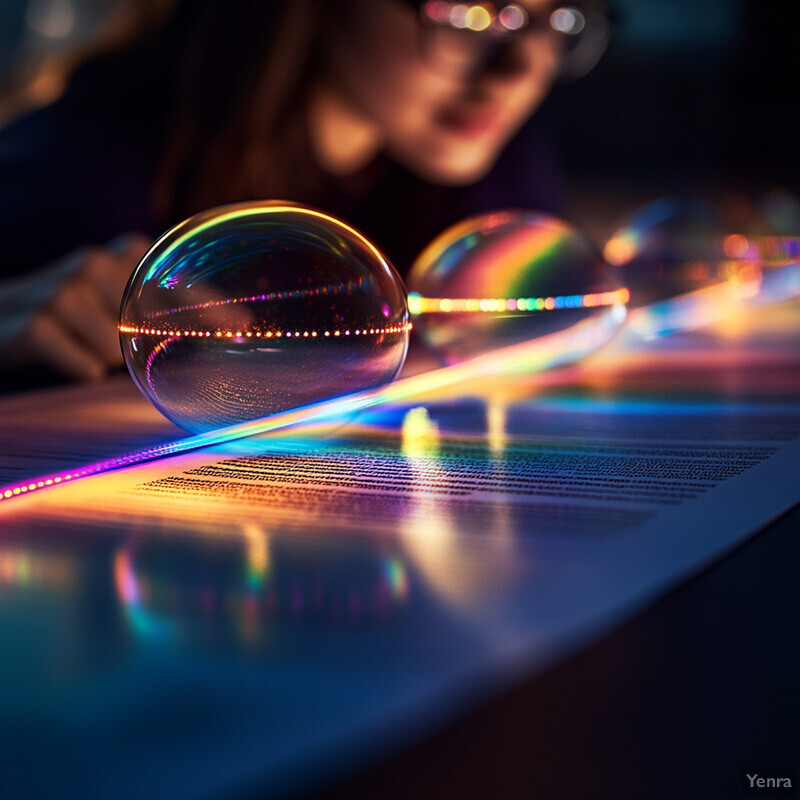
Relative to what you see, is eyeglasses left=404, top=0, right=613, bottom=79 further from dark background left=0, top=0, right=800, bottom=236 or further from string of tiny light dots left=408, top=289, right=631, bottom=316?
dark background left=0, top=0, right=800, bottom=236

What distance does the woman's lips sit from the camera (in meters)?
1.47

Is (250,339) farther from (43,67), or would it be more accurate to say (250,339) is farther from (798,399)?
(43,67)

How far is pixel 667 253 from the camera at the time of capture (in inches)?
54.5

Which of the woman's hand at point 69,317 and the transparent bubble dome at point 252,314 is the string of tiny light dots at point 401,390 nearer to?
the transparent bubble dome at point 252,314

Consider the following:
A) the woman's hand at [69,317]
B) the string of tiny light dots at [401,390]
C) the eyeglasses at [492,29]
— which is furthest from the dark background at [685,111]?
the woman's hand at [69,317]

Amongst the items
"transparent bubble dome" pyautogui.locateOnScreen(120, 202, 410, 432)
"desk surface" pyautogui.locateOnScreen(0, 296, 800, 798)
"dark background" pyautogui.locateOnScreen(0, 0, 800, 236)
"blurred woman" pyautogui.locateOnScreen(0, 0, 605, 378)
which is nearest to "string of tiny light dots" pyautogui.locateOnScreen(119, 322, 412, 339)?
"transparent bubble dome" pyautogui.locateOnScreen(120, 202, 410, 432)

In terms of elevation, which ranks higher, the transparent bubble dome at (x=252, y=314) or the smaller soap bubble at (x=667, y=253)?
the smaller soap bubble at (x=667, y=253)

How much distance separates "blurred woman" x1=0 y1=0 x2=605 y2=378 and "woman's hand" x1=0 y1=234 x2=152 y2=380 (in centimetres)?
12

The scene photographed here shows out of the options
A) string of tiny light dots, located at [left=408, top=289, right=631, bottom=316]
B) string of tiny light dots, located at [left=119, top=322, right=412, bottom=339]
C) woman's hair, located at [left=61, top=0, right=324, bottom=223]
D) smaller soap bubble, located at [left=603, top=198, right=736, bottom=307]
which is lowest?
string of tiny light dots, located at [left=119, top=322, right=412, bottom=339]

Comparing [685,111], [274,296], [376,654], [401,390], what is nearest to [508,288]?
[401,390]

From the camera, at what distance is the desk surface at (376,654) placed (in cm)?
25

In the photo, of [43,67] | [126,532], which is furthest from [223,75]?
[126,532]

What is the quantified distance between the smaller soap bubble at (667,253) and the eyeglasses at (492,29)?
27 cm

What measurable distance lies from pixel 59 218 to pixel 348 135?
599mm
